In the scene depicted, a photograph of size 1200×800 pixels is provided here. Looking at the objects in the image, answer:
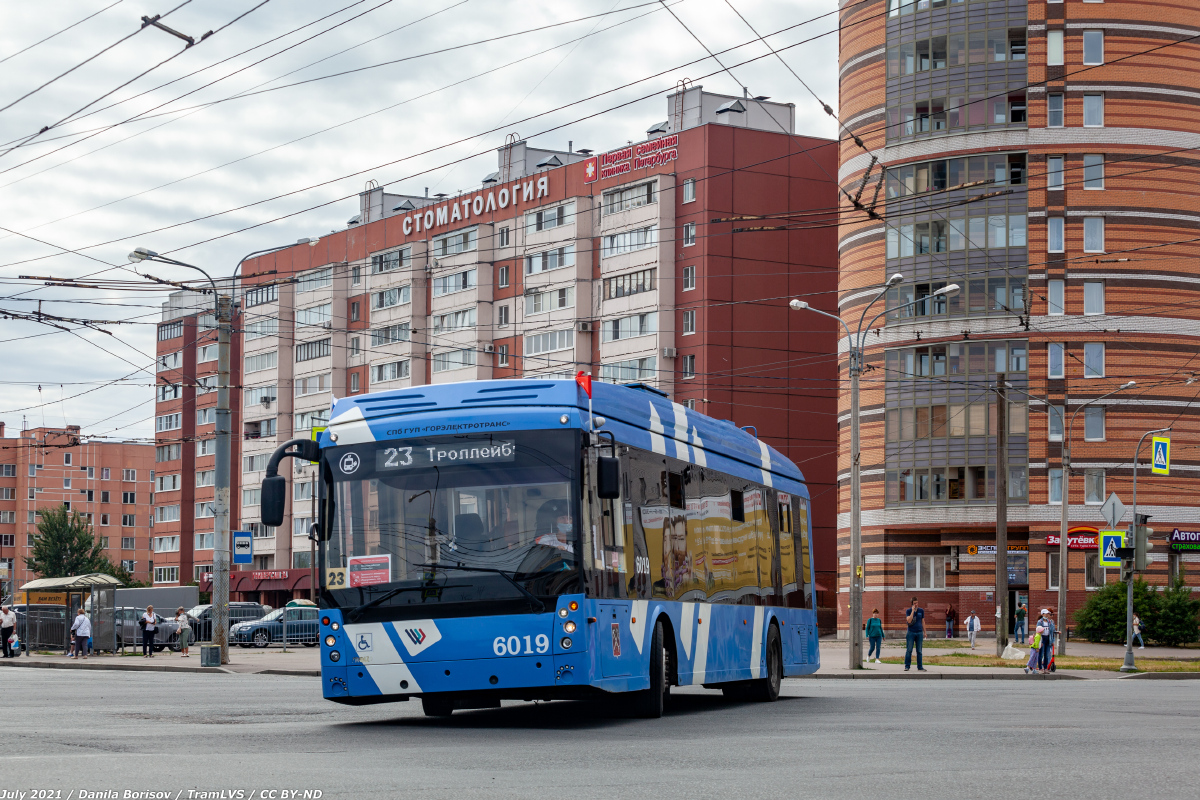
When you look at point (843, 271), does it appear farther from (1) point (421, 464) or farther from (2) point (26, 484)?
(2) point (26, 484)

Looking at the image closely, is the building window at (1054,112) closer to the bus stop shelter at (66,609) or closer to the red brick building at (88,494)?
the bus stop shelter at (66,609)

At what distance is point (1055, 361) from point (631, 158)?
2513 cm

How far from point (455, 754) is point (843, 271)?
187ft

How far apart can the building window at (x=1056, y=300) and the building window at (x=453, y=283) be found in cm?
3468

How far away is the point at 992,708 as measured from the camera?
19469 millimetres

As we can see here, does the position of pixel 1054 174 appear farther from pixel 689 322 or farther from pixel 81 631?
pixel 81 631

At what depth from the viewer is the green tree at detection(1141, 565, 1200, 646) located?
54.8 m

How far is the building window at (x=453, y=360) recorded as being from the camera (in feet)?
282

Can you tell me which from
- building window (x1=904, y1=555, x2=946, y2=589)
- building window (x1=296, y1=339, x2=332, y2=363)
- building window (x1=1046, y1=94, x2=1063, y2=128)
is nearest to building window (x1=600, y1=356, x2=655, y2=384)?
building window (x1=904, y1=555, x2=946, y2=589)

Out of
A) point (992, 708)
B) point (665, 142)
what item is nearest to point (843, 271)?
point (665, 142)

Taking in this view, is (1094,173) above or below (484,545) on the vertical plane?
above

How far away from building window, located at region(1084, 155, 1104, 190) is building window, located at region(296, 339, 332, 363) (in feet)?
162

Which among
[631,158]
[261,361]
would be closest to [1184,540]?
[631,158]

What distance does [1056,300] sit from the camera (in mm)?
61188
